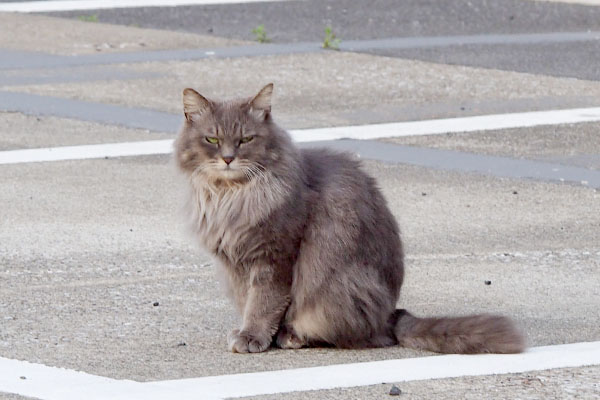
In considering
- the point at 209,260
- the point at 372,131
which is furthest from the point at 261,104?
the point at 372,131

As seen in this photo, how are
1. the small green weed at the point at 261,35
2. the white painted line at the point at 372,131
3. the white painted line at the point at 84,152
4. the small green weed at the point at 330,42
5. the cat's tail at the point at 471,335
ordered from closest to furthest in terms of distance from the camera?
the cat's tail at the point at 471,335, the white painted line at the point at 84,152, the white painted line at the point at 372,131, the small green weed at the point at 330,42, the small green weed at the point at 261,35

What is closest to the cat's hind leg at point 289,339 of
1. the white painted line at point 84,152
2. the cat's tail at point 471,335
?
the cat's tail at point 471,335

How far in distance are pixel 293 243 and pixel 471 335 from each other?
817mm

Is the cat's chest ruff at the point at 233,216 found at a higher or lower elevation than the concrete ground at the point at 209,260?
higher

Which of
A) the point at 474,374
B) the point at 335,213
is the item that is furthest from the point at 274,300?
the point at 474,374

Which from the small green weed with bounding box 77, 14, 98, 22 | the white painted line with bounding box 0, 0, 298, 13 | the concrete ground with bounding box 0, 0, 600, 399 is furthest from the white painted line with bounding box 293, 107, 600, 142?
the white painted line with bounding box 0, 0, 298, 13

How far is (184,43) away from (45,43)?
159 cm

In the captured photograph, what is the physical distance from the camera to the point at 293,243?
5531 millimetres

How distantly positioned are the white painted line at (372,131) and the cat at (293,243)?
4.58 meters

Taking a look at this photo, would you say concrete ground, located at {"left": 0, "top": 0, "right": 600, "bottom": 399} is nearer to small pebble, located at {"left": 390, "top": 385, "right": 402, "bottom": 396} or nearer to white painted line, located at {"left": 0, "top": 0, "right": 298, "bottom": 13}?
small pebble, located at {"left": 390, "top": 385, "right": 402, "bottom": 396}

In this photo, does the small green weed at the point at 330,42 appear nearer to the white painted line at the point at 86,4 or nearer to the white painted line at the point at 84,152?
the white painted line at the point at 86,4

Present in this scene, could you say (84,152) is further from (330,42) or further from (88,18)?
(88,18)

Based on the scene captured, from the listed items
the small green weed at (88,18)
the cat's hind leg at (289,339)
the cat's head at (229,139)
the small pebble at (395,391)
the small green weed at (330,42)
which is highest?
the cat's head at (229,139)

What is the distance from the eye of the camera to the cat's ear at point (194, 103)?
5668 millimetres
